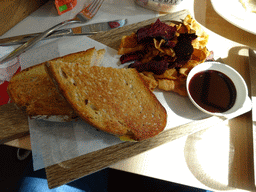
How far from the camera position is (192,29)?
953 millimetres

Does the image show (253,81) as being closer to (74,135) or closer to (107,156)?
(107,156)

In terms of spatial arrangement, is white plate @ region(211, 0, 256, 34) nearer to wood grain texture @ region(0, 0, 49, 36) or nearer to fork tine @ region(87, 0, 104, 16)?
fork tine @ region(87, 0, 104, 16)

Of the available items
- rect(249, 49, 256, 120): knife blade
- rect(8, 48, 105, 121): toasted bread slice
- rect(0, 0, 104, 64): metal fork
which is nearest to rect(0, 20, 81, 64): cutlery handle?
rect(0, 0, 104, 64): metal fork

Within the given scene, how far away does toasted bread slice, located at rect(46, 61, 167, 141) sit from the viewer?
712mm

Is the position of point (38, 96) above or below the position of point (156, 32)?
below

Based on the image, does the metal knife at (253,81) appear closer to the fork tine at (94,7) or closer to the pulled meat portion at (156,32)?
the pulled meat portion at (156,32)

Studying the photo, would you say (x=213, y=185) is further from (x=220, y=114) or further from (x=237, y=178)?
(x=220, y=114)

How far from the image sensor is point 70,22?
1057mm

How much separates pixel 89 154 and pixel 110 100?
247 millimetres

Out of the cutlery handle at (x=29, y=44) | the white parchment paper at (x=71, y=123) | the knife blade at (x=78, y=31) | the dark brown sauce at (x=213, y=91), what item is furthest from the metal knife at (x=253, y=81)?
the cutlery handle at (x=29, y=44)

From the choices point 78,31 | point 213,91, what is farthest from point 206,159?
point 78,31

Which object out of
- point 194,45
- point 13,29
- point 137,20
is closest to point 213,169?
point 194,45

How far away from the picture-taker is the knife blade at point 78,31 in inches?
38.0

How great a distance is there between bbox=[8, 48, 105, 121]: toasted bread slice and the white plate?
0.98 meters
